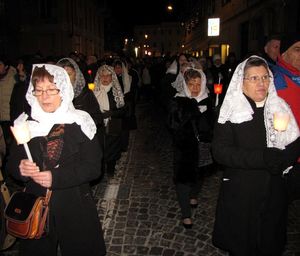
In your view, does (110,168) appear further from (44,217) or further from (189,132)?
(44,217)

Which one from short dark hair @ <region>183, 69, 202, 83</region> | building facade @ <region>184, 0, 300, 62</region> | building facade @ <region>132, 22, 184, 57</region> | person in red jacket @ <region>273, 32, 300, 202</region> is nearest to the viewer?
person in red jacket @ <region>273, 32, 300, 202</region>

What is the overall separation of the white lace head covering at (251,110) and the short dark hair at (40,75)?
1.43 m

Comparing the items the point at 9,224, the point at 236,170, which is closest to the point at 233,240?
the point at 236,170

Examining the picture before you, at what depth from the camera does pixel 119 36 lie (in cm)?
5766

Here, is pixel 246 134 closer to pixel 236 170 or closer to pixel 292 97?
pixel 236 170

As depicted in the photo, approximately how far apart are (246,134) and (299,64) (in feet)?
4.71

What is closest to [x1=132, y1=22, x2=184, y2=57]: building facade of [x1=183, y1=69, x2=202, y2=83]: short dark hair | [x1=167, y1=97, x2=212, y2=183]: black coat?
[x1=183, y1=69, x2=202, y2=83]: short dark hair

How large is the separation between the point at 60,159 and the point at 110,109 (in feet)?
12.4

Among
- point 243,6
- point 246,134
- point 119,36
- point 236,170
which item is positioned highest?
point 119,36

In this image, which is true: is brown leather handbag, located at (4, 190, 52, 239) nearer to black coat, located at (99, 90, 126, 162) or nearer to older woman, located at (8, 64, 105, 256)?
older woman, located at (8, 64, 105, 256)

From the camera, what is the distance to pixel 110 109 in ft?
20.9

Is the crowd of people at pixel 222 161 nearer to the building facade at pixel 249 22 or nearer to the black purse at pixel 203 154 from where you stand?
the black purse at pixel 203 154

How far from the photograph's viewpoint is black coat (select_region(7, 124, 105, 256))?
8.66 feet

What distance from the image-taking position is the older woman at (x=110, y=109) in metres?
6.26
